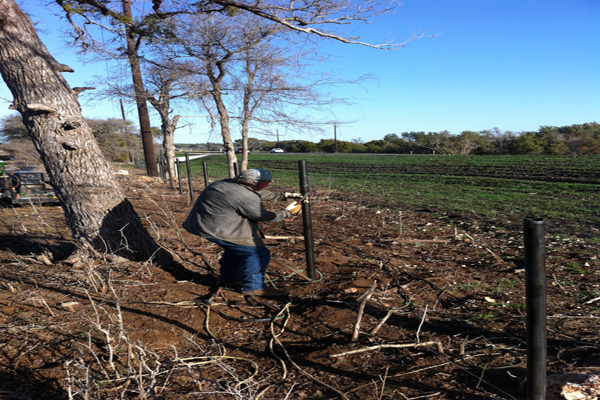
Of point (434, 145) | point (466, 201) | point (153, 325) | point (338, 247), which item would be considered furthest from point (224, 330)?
point (434, 145)

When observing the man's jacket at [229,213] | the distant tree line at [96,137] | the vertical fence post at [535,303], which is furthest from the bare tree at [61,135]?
the distant tree line at [96,137]

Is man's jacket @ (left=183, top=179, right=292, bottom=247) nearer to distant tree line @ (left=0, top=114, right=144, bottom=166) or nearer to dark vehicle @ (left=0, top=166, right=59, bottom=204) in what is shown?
dark vehicle @ (left=0, top=166, right=59, bottom=204)

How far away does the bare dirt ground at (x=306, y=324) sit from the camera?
107 inches

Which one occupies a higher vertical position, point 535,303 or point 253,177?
point 253,177

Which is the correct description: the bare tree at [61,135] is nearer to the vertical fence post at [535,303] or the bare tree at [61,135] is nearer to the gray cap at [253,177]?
the gray cap at [253,177]

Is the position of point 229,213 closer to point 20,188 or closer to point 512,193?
point 512,193

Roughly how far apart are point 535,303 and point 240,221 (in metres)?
2.92

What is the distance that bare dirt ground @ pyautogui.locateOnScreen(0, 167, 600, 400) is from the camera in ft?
8.95

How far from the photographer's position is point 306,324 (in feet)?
12.4

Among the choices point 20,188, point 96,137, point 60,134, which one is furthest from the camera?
point 96,137

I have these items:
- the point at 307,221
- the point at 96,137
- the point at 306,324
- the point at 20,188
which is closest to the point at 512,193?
the point at 307,221

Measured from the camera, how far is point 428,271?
506 centimetres

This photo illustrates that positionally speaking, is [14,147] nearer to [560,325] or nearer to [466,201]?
[466,201]

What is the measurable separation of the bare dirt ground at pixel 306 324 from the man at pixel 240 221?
278 millimetres
